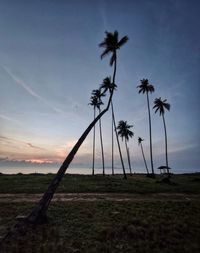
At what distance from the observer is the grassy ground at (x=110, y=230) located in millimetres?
7211

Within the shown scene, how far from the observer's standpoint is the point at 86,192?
19031 millimetres

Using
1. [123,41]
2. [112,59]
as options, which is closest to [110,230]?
[112,59]

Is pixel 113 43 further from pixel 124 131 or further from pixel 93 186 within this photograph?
pixel 124 131

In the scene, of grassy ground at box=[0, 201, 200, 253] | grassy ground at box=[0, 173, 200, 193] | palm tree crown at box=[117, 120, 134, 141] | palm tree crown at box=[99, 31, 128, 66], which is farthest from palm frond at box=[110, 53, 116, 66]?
palm tree crown at box=[117, 120, 134, 141]

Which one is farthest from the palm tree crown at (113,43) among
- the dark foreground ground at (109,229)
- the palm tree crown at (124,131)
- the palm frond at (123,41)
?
the palm tree crown at (124,131)

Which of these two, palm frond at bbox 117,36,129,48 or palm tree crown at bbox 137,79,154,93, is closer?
palm frond at bbox 117,36,129,48

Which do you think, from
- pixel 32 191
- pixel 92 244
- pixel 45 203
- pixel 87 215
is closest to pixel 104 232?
pixel 92 244

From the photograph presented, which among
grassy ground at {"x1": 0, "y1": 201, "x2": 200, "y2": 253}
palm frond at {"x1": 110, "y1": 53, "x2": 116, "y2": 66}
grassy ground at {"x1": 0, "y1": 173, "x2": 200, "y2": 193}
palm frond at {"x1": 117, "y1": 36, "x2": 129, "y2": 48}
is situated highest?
palm frond at {"x1": 117, "y1": 36, "x2": 129, "y2": 48}

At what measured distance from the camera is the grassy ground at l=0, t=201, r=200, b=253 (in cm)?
721

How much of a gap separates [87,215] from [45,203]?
2632mm

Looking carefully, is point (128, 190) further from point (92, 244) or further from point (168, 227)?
point (92, 244)

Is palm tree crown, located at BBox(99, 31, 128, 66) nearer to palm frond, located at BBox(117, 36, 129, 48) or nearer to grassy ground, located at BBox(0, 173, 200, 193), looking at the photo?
palm frond, located at BBox(117, 36, 129, 48)

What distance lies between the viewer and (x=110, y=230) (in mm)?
8703

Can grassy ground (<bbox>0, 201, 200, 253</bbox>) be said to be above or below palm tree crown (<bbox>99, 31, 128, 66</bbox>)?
below
